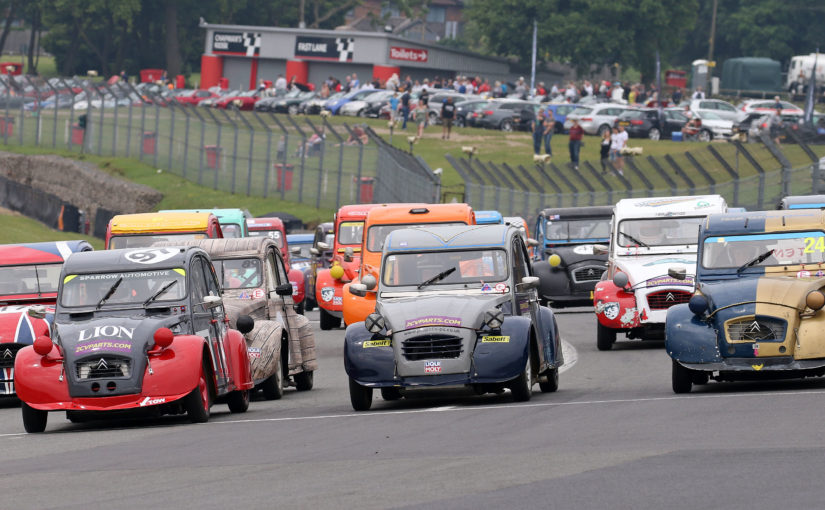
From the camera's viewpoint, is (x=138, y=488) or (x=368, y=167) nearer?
(x=138, y=488)

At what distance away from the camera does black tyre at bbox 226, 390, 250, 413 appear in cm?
1583

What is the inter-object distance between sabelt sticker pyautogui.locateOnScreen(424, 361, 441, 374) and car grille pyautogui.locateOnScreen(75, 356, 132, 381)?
262 centimetres

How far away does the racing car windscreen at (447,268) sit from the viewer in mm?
16031

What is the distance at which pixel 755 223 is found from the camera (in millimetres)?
16891

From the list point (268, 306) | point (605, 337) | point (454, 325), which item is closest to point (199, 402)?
point (454, 325)

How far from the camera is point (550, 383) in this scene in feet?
54.3

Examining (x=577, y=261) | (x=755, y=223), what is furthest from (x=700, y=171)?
(x=755, y=223)

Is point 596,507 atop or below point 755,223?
below

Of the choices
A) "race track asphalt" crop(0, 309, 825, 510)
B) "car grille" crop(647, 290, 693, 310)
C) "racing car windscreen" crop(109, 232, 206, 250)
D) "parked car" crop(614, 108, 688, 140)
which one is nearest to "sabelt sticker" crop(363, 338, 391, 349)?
"race track asphalt" crop(0, 309, 825, 510)

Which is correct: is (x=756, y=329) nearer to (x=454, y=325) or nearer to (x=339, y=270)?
(x=454, y=325)

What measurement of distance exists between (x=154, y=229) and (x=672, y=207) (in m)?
7.23

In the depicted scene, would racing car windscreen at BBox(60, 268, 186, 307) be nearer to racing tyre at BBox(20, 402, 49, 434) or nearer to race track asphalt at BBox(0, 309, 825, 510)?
racing tyre at BBox(20, 402, 49, 434)

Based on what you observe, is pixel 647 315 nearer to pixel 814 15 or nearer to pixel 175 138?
pixel 175 138

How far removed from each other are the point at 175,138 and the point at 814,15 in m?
65.9
